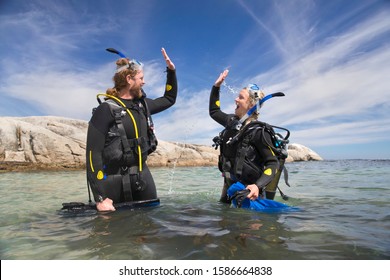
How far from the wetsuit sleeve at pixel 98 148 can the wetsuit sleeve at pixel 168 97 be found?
0.96 m

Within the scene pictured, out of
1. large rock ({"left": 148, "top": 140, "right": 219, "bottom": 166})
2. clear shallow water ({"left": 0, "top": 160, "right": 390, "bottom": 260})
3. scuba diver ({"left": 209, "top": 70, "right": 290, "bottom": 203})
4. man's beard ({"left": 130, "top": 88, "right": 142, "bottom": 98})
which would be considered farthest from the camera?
large rock ({"left": 148, "top": 140, "right": 219, "bottom": 166})

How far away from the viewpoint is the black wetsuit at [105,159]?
429 cm

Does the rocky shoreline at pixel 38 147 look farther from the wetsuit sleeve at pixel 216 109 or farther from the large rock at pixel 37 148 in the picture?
the wetsuit sleeve at pixel 216 109

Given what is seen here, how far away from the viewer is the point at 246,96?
4930 mm

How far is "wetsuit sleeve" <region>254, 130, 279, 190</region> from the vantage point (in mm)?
4391

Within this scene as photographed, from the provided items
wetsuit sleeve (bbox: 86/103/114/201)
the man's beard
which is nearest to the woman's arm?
the man's beard

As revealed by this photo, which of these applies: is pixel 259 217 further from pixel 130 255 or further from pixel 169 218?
pixel 130 255

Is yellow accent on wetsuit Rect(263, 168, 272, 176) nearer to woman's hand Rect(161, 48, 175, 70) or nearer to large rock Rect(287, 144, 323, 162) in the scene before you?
woman's hand Rect(161, 48, 175, 70)

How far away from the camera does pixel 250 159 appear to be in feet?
15.4

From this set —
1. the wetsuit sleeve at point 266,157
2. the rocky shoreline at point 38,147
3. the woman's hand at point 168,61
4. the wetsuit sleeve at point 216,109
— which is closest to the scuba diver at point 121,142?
the woman's hand at point 168,61

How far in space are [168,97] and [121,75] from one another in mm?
1004

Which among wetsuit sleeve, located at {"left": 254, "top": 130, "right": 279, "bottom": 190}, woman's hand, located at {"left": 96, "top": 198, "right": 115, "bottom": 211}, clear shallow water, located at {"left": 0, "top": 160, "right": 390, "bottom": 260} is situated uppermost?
wetsuit sleeve, located at {"left": 254, "top": 130, "right": 279, "bottom": 190}

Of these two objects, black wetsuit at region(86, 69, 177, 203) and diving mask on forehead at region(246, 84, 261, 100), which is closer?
black wetsuit at region(86, 69, 177, 203)

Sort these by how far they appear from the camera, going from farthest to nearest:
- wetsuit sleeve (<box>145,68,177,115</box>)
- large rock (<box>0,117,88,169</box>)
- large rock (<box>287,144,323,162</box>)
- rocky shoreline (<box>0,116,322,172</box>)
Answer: large rock (<box>287,144,323,162</box>) → large rock (<box>0,117,88,169</box>) → rocky shoreline (<box>0,116,322,172</box>) → wetsuit sleeve (<box>145,68,177,115</box>)
